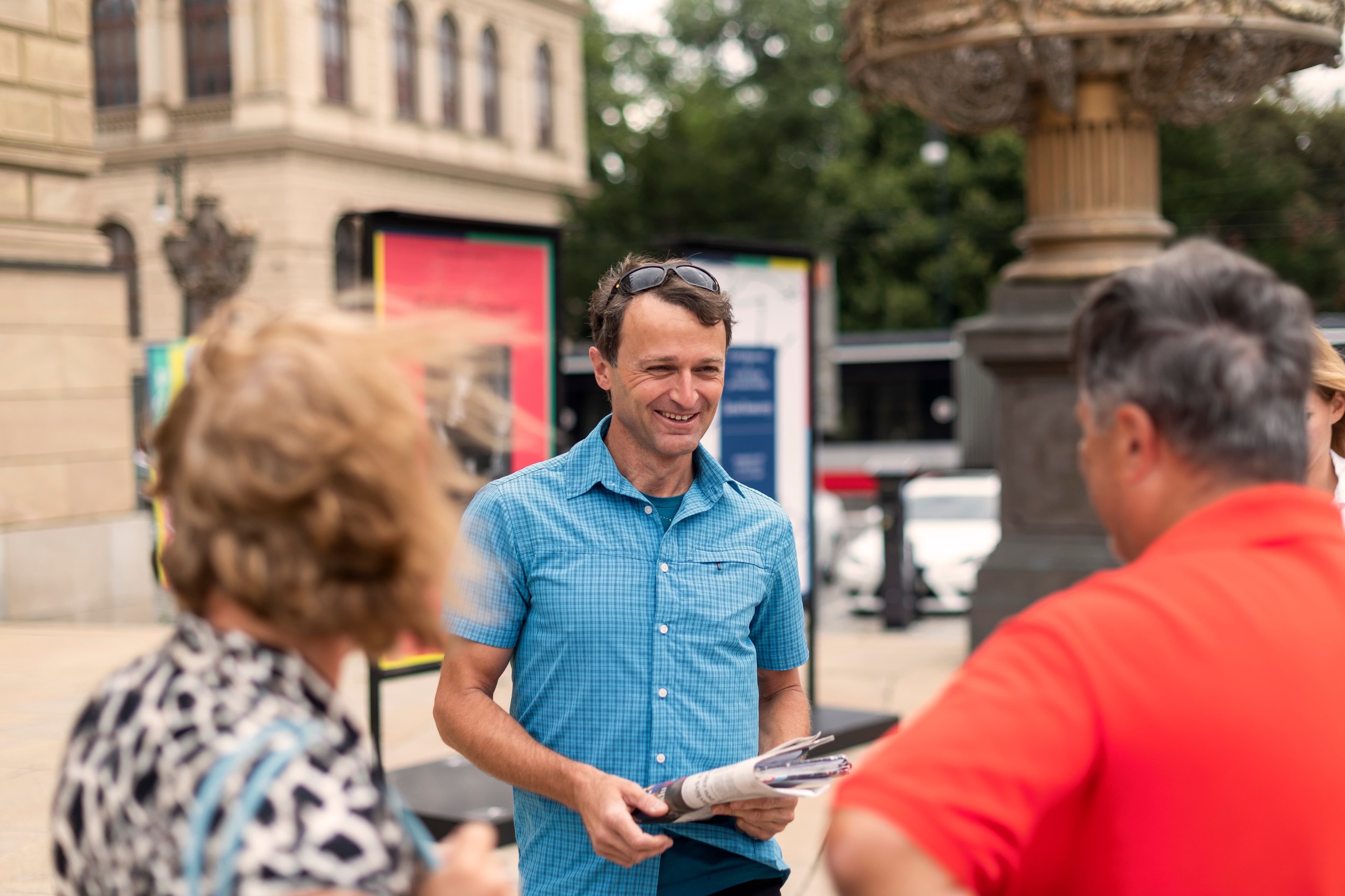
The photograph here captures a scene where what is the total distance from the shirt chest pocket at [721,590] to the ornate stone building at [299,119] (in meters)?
33.2

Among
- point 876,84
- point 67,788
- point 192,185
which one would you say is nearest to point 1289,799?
point 67,788

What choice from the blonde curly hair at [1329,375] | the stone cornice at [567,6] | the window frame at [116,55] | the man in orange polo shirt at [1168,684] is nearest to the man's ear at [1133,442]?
the man in orange polo shirt at [1168,684]

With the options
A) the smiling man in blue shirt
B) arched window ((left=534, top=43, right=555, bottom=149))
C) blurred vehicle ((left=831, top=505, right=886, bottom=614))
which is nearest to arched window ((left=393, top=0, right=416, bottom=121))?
arched window ((left=534, top=43, right=555, bottom=149))

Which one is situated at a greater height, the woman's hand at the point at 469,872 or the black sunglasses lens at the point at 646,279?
the black sunglasses lens at the point at 646,279

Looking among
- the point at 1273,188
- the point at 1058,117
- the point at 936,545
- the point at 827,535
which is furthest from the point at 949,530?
the point at 1273,188

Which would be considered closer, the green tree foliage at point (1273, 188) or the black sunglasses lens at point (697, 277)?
the black sunglasses lens at point (697, 277)

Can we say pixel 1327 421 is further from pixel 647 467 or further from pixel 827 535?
pixel 827 535

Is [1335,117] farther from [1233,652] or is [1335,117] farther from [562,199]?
[562,199]

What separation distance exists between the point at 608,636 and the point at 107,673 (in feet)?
8.43

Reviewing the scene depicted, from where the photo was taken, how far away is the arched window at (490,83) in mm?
43094

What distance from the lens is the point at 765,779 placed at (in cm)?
218

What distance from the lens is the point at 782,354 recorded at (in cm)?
694

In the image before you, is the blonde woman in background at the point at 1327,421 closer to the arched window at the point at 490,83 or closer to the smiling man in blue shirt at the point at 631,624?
the smiling man in blue shirt at the point at 631,624

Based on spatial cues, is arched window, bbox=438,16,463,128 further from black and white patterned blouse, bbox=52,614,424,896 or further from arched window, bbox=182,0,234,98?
black and white patterned blouse, bbox=52,614,424,896
